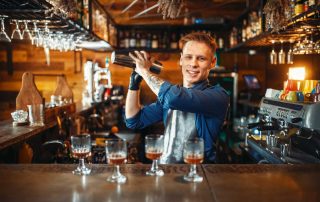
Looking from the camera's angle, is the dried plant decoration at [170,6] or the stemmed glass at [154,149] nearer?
the stemmed glass at [154,149]

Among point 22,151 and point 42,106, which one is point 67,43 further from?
point 22,151

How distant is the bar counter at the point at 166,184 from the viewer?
1136mm

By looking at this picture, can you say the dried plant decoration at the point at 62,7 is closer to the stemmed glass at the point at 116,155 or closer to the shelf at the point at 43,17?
the shelf at the point at 43,17

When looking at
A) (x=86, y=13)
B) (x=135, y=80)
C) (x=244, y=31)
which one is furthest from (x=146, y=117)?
(x=244, y=31)

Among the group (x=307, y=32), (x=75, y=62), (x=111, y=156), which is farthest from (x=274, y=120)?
(x=75, y=62)

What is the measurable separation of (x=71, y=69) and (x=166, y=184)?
205 inches

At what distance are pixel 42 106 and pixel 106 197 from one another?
1.71m

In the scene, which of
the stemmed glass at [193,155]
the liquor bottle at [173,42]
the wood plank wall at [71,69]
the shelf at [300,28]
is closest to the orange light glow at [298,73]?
the shelf at [300,28]

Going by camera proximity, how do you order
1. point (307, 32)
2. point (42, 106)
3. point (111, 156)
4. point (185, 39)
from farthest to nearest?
1. point (307, 32)
2. point (42, 106)
3. point (185, 39)
4. point (111, 156)

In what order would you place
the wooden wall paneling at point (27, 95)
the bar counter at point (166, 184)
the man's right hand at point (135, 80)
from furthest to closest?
the wooden wall paneling at point (27, 95)
the man's right hand at point (135, 80)
the bar counter at point (166, 184)

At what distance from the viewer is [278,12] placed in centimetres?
271

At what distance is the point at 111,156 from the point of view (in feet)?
4.31

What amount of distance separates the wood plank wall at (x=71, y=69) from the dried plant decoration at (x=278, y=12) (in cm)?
334

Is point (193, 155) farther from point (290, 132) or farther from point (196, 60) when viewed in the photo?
point (290, 132)
